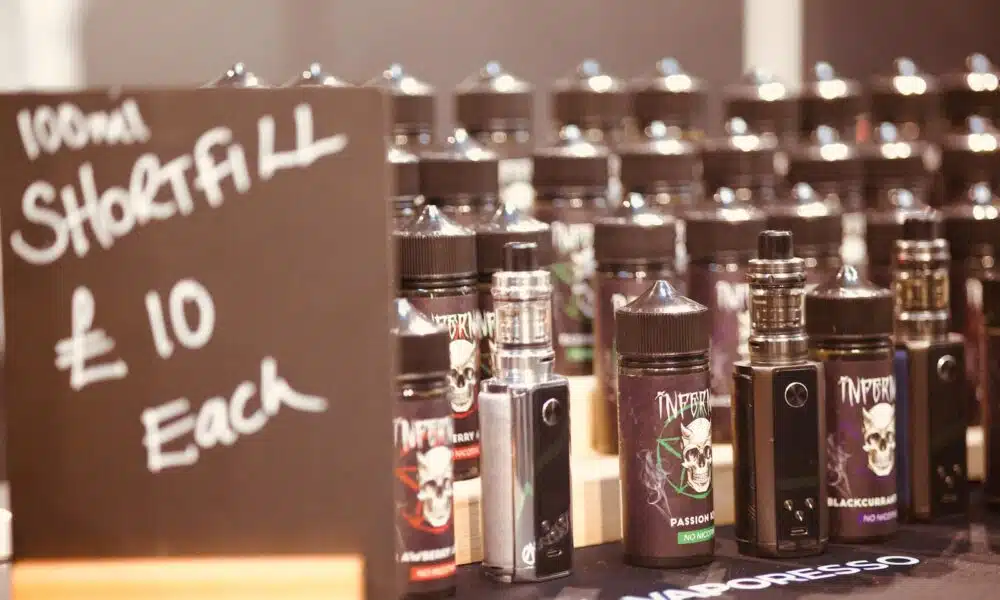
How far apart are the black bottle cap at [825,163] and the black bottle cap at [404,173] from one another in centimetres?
51

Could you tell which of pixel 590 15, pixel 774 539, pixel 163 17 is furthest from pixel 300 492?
pixel 590 15

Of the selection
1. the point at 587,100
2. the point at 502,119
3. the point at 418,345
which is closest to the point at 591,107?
the point at 587,100

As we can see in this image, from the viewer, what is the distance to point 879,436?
4.50 ft

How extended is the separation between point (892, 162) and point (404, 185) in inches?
24.8

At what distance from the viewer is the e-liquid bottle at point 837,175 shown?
1.73 meters

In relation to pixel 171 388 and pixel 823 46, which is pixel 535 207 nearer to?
pixel 171 388

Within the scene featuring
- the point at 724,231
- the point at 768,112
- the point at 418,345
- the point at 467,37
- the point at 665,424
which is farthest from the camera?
the point at 467,37

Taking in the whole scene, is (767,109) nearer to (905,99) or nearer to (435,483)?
(905,99)

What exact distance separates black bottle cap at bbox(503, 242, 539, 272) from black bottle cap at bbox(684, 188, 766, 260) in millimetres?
302

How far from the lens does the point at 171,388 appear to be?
105 cm

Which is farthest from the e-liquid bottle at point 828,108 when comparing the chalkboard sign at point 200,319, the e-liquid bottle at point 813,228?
the chalkboard sign at point 200,319

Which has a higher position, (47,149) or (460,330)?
(47,149)

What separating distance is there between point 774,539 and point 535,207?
1.57 feet

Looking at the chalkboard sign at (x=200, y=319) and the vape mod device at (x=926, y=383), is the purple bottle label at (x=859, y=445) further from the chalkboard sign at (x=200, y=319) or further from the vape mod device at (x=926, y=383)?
the chalkboard sign at (x=200, y=319)
